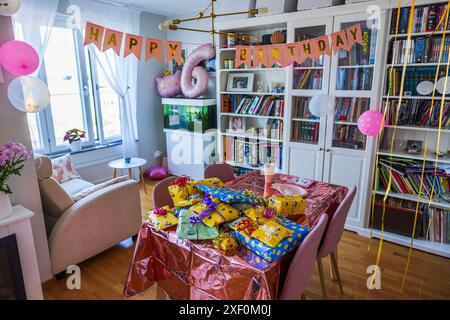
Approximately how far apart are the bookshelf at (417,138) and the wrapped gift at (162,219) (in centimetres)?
186

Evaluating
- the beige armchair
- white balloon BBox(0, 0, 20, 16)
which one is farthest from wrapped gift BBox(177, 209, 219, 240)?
white balloon BBox(0, 0, 20, 16)

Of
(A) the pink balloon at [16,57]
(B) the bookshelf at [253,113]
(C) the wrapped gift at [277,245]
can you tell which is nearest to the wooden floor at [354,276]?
(C) the wrapped gift at [277,245]

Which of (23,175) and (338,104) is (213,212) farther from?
(338,104)

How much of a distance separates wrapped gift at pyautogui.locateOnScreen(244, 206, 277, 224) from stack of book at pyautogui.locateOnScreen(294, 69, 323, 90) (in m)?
1.95

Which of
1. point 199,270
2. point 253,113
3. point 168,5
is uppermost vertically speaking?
point 168,5

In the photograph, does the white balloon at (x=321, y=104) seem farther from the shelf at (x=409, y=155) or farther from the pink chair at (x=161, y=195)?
the pink chair at (x=161, y=195)

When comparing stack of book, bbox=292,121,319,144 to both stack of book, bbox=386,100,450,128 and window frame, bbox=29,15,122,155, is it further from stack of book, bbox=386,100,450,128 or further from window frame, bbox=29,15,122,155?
window frame, bbox=29,15,122,155

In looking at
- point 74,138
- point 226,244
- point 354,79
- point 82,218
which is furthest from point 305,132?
point 74,138

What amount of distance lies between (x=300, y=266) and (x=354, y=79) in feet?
7.02

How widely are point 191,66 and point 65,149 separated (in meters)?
1.99

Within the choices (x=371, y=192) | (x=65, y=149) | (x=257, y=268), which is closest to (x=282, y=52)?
(x=371, y=192)

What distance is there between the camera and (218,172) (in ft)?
8.68

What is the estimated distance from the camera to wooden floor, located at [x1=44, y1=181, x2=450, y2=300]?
2195 millimetres
